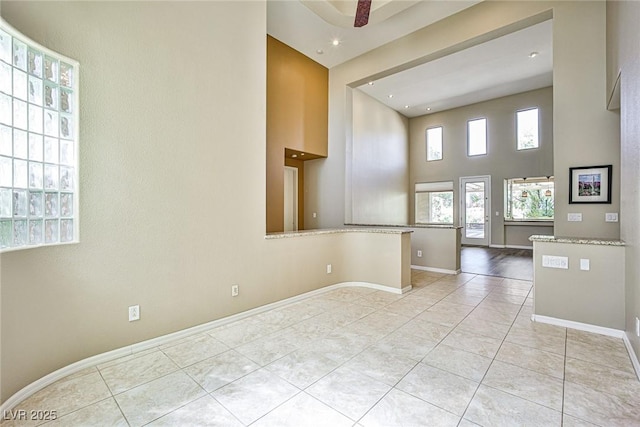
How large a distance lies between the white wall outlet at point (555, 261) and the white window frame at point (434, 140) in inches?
Answer: 284

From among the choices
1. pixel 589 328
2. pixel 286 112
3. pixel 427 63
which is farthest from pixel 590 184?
pixel 286 112

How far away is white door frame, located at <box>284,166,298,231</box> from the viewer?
652 centimetres

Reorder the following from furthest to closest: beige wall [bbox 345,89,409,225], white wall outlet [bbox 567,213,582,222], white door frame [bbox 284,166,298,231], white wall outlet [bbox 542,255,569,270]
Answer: beige wall [bbox 345,89,409,225] → white door frame [bbox 284,166,298,231] → white wall outlet [bbox 567,213,582,222] → white wall outlet [bbox 542,255,569,270]

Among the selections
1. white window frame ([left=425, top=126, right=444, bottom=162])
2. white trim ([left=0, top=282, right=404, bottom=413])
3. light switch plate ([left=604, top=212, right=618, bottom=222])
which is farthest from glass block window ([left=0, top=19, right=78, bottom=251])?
white window frame ([left=425, top=126, right=444, bottom=162])

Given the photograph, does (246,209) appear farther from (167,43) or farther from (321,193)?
(321,193)

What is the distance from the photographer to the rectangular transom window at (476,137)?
30.3ft

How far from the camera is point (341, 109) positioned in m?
6.20

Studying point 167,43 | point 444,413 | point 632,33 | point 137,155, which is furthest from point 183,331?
point 632,33

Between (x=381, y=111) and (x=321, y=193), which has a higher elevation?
(x=381, y=111)

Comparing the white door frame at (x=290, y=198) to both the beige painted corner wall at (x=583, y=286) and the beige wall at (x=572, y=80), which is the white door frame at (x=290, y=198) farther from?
the beige painted corner wall at (x=583, y=286)

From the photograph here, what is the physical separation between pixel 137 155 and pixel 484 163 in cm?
950

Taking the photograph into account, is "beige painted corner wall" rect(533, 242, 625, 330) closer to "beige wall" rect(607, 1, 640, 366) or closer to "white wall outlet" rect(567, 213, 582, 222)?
"beige wall" rect(607, 1, 640, 366)

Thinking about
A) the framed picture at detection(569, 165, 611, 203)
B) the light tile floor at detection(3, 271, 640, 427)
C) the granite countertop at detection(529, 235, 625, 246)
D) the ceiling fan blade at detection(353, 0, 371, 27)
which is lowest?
the light tile floor at detection(3, 271, 640, 427)

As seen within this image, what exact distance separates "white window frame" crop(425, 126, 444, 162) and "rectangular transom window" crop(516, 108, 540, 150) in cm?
215
